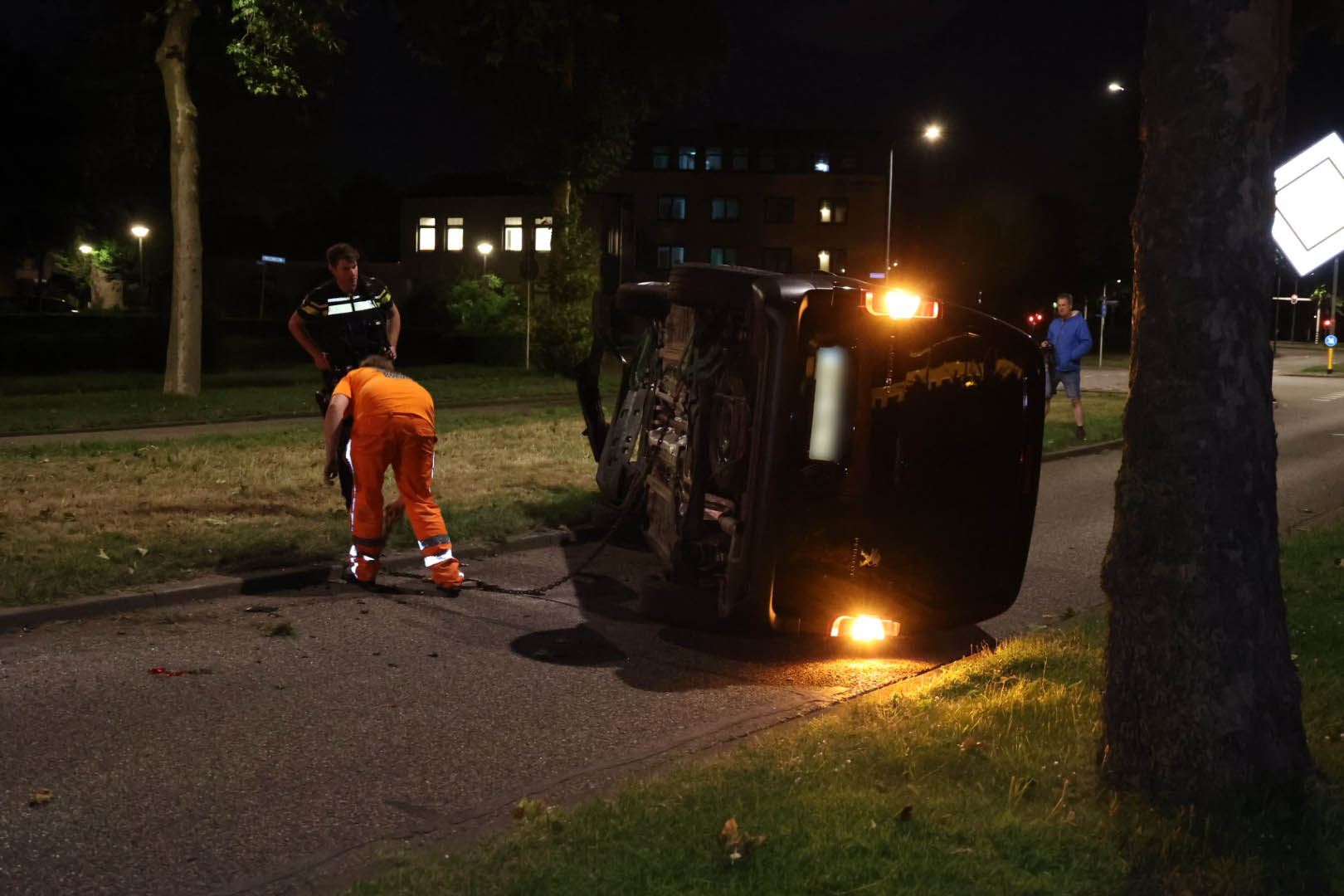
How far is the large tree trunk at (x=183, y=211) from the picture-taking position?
2352 cm

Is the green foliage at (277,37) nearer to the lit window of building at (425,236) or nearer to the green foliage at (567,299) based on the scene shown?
the green foliage at (567,299)

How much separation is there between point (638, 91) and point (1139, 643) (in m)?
31.0

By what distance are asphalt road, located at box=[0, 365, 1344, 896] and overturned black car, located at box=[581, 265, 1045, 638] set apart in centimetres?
45

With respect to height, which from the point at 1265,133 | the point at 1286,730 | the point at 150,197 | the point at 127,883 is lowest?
the point at 127,883

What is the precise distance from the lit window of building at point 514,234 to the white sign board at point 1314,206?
2513 inches

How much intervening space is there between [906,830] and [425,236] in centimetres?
7154

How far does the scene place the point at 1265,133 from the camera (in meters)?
4.71

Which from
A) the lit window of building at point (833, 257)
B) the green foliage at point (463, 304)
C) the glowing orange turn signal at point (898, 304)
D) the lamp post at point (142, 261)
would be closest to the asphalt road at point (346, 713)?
the glowing orange turn signal at point (898, 304)

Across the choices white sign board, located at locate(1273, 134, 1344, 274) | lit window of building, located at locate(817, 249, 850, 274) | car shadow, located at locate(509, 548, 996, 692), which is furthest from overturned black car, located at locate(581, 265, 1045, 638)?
lit window of building, located at locate(817, 249, 850, 274)

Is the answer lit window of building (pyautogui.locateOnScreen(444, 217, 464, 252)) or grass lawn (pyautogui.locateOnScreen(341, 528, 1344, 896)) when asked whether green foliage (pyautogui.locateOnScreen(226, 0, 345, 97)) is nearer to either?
grass lawn (pyautogui.locateOnScreen(341, 528, 1344, 896))

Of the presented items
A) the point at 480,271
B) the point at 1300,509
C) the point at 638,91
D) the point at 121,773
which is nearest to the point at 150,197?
the point at 480,271

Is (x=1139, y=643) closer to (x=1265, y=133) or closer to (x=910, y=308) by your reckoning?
(x=1265, y=133)

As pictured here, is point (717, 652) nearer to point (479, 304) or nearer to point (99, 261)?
point (479, 304)

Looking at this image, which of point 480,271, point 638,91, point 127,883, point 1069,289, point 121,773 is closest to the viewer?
point 127,883
